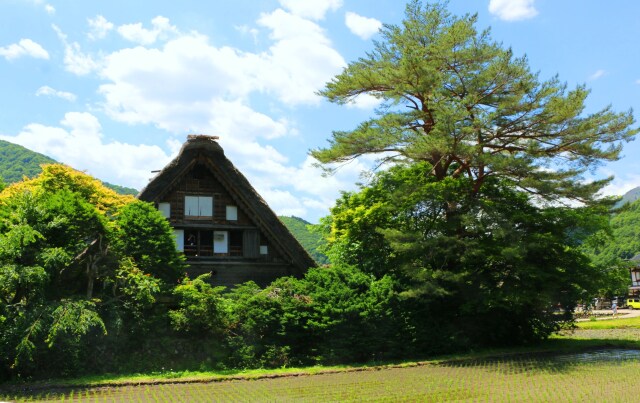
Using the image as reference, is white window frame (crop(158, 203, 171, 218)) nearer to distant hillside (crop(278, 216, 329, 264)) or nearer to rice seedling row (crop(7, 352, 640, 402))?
rice seedling row (crop(7, 352, 640, 402))

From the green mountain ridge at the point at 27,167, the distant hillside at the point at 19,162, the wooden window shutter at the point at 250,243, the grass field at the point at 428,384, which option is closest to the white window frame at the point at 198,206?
the wooden window shutter at the point at 250,243

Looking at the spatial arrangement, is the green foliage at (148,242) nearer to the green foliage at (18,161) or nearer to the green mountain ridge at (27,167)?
the green mountain ridge at (27,167)

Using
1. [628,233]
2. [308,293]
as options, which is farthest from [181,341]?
[628,233]

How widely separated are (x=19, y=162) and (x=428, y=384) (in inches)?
2571

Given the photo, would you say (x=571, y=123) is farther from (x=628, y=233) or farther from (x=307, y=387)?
(x=628, y=233)

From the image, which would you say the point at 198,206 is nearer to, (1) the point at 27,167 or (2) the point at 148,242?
(2) the point at 148,242

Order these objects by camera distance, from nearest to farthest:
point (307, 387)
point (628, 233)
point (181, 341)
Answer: point (307, 387)
point (181, 341)
point (628, 233)

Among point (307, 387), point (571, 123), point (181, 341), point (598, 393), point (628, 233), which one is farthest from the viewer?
point (628, 233)

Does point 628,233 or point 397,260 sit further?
point 628,233

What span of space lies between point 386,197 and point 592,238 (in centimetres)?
749

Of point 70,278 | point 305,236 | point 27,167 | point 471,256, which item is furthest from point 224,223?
point 27,167

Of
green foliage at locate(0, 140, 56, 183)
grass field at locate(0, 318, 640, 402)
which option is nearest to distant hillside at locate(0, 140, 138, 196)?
green foliage at locate(0, 140, 56, 183)

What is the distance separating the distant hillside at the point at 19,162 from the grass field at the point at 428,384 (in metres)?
51.2

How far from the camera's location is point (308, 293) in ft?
55.2
